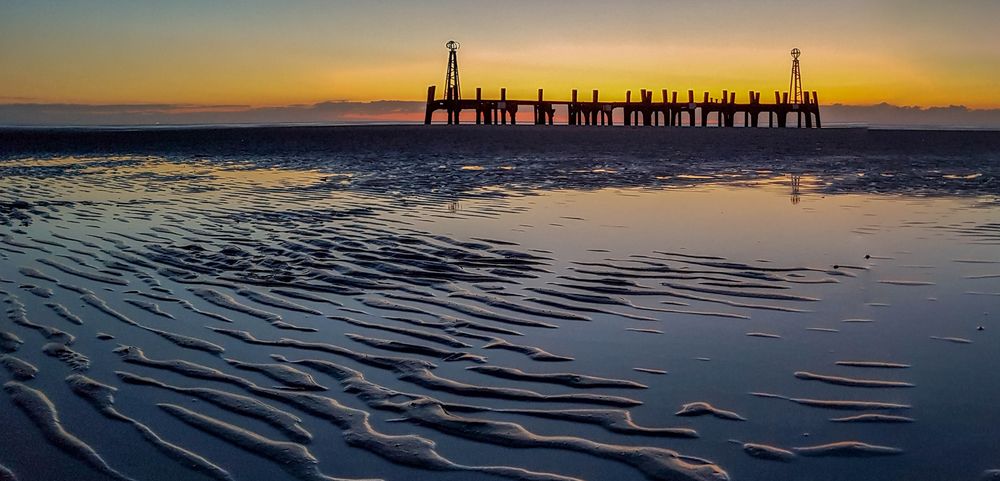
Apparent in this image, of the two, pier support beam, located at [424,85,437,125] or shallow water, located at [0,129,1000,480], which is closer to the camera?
shallow water, located at [0,129,1000,480]

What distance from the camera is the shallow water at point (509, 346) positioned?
10.9 ft

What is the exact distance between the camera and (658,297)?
6.16 m

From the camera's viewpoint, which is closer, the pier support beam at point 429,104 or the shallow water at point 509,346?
the shallow water at point 509,346

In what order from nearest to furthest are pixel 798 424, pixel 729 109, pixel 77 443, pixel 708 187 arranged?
1. pixel 77 443
2. pixel 798 424
3. pixel 708 187
4. pixel 729 109

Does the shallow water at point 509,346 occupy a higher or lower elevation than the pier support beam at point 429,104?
lower

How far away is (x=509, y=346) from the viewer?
4.85m

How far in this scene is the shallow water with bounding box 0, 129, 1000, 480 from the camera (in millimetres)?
3311

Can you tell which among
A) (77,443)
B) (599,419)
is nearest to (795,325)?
(599,419)

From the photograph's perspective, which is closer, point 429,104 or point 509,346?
point 509,346

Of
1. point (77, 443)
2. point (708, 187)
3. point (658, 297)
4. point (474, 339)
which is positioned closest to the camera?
point (77, 443)

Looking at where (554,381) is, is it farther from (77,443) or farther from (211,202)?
(211,202)

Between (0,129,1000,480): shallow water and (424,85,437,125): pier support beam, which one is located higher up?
(424,85,437,125): pier support beam

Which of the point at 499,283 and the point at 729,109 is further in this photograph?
the point at 729,109

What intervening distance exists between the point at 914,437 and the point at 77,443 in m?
3.33
